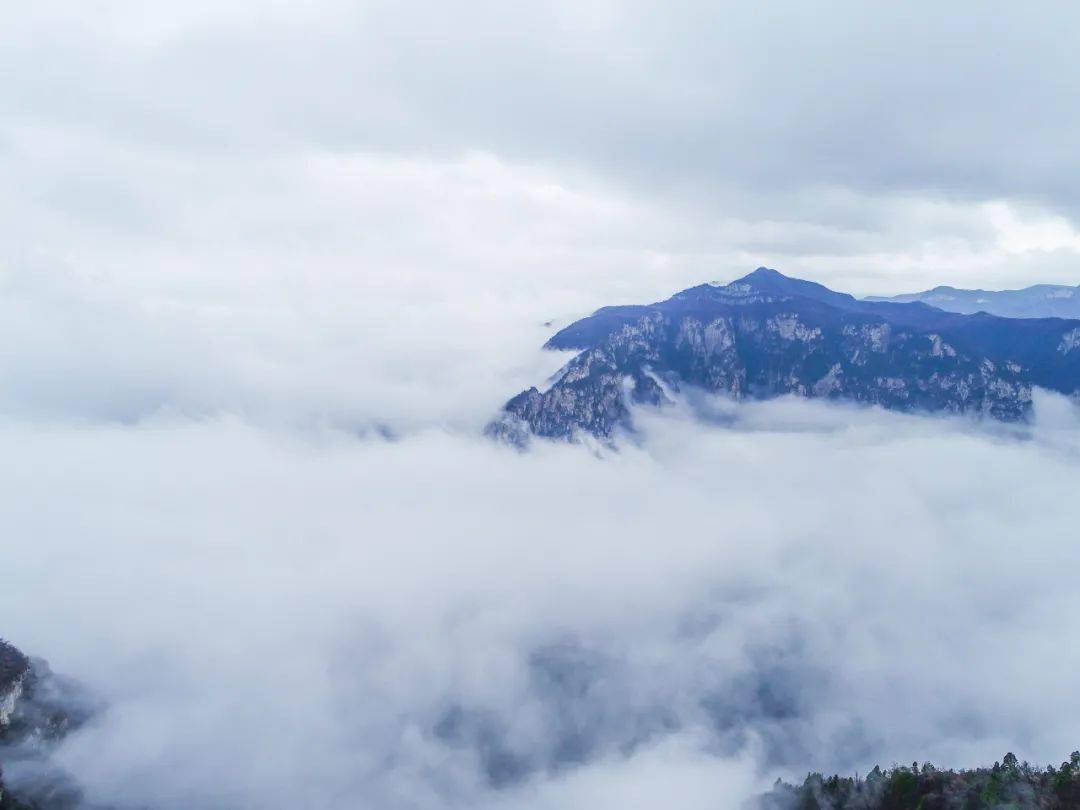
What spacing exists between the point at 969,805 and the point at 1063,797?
24.0m

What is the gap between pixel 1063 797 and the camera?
622 feet

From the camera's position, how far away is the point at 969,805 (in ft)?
645
